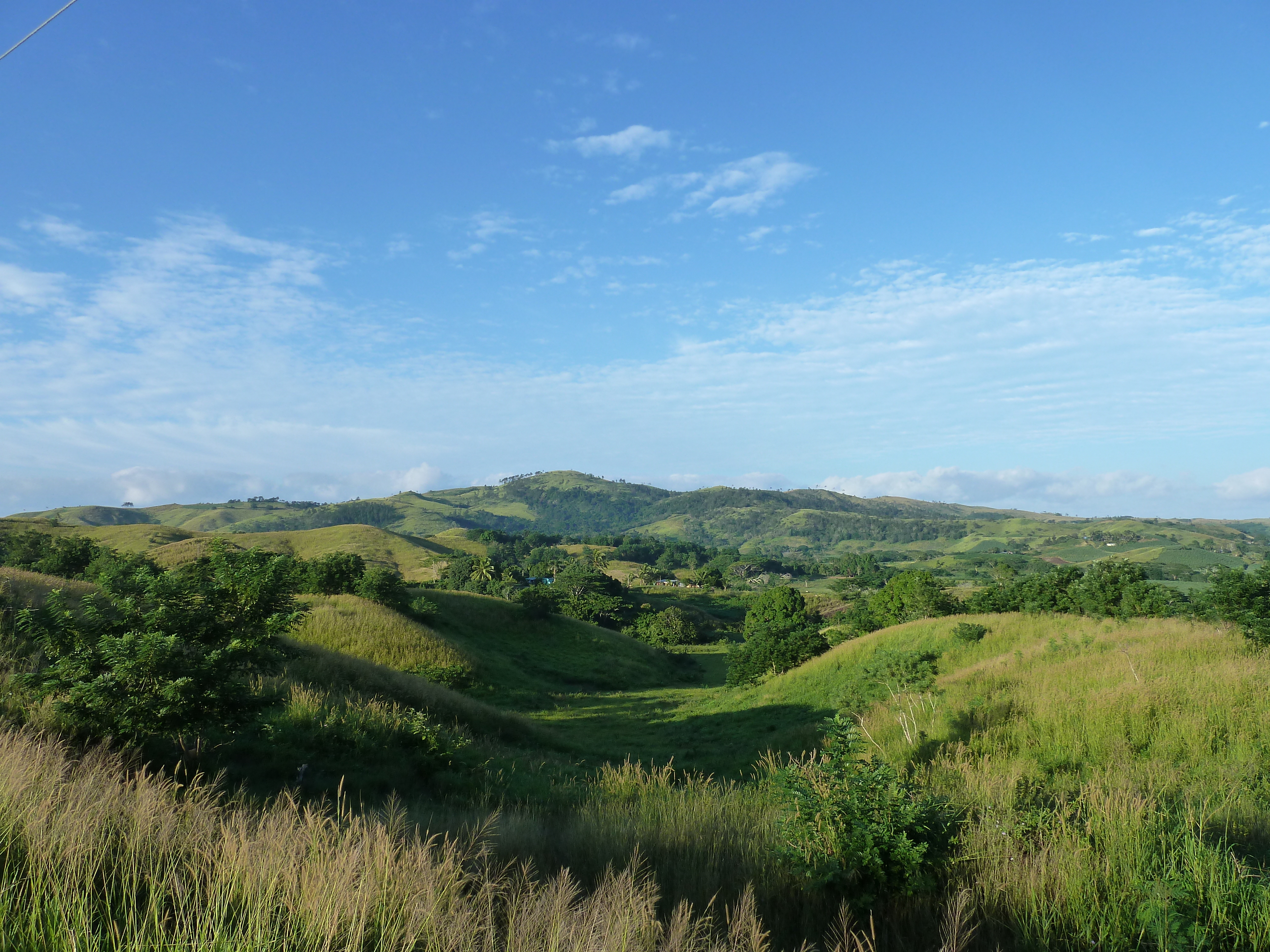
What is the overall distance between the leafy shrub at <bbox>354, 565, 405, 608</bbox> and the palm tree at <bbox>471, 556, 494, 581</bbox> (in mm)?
54627

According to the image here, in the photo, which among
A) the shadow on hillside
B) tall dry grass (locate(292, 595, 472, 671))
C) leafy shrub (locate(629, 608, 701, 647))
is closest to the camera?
the shadow on hillside

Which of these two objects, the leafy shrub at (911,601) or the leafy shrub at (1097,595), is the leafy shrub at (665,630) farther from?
the leafy shrub at (1097,595)

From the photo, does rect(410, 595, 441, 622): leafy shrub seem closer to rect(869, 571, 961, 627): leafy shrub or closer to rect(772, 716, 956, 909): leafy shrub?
rect(869, 571, 961, 627): leafy shrub

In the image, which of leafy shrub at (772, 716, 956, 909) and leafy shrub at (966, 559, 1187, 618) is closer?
leafy shrub at (772, 716, 956, 909)

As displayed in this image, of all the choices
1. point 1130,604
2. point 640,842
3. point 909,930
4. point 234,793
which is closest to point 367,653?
point 234,793

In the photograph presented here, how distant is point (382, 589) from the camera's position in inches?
1710

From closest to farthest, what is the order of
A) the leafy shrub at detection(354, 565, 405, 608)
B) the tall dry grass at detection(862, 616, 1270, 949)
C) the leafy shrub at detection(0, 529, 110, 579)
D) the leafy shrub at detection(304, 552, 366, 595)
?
1. the tall dry grass at detection(862, 616, 1270, 949)
2. the leafy shrub at detection(0, 529, 110, 579)
3. the leafy shrub at detection(354, 565, 405, 608)
4. the leafy shrub at detection(304, 552, 366, 595)

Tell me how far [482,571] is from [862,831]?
4045 inches

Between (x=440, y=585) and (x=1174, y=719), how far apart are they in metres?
97.3

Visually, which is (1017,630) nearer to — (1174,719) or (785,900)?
(1174,719)

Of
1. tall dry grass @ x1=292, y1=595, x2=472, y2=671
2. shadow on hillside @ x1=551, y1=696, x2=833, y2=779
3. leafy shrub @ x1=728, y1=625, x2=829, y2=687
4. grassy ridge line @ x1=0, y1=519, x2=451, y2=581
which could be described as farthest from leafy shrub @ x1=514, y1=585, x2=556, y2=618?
grassy ridge line @ x1=0, y1=519, x2=451, y2=581

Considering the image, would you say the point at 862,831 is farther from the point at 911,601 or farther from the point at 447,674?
the point at 911,601

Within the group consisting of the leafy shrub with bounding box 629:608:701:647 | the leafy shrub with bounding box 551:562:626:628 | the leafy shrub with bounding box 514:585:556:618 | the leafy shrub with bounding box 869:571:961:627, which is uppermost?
the leafy shrub with bounding box 869:571:961:627

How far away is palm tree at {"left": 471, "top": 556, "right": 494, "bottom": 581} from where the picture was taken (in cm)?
10038
